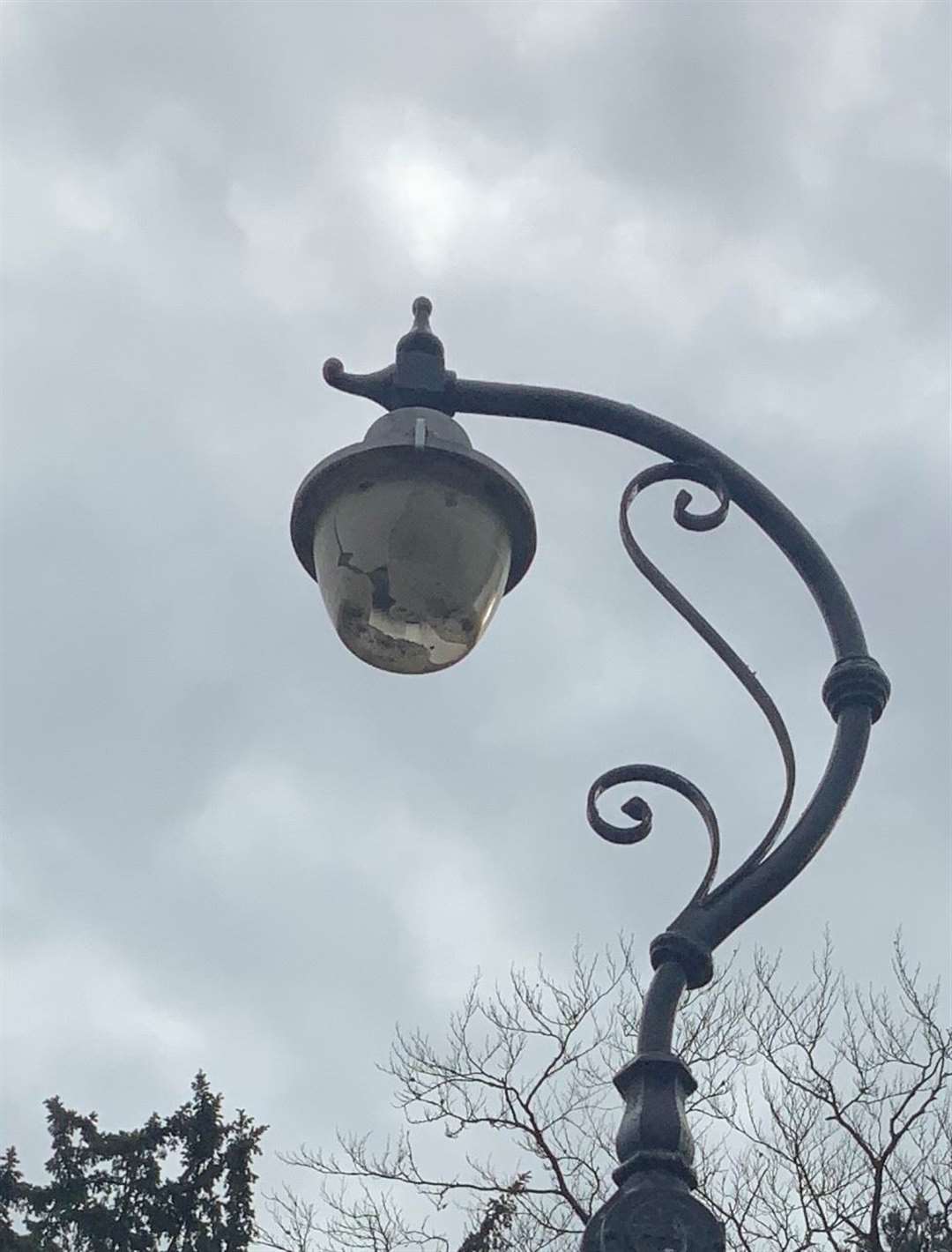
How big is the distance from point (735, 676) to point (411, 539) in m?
0.76

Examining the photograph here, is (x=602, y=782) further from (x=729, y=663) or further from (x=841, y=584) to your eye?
(x=841, y=584)

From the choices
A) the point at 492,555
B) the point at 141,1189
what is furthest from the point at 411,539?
the point at 141,1189

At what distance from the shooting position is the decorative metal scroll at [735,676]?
10.8 ft

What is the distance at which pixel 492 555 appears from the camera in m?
3.77

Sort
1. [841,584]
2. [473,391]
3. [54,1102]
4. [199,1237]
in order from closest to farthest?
[841,584] < [473,391] < [199,1237] < [54,1102]

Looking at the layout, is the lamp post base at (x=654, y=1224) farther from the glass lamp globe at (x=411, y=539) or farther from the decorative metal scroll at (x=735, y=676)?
the glass lamp globe at (x=411, y=539)

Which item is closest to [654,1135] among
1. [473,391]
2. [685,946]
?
[685,946]

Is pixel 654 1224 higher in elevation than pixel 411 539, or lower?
lower

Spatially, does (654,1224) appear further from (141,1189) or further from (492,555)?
(141,1189)

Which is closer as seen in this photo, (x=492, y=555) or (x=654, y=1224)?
(x=654, y=1224)

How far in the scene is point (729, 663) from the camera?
3.67 metres

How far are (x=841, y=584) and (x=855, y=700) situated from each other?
1.12 ft

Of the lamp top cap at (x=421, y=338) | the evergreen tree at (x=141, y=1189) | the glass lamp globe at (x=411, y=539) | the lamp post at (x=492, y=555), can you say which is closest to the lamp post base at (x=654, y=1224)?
the lamp post at (x=492, y=555)

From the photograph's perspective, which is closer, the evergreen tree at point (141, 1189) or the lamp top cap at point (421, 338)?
the lamp top cap at point (421, 338)
